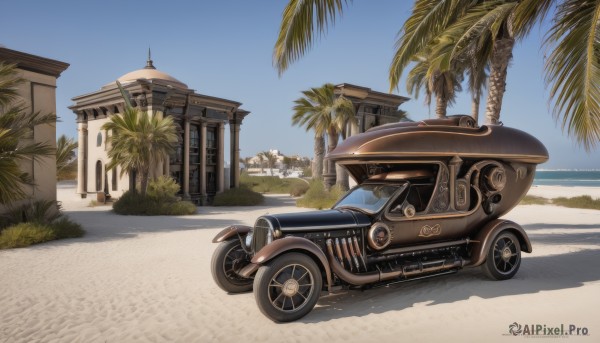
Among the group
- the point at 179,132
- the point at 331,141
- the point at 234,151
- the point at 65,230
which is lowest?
the point at 65,230

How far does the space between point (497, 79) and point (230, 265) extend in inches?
352

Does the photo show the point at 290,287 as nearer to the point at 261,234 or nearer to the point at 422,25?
the point at 261,234

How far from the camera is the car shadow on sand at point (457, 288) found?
5254 millimetres

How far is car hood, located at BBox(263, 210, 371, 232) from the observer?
5.14 m

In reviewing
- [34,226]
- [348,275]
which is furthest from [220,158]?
[348,275]

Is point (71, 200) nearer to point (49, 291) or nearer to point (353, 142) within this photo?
point (49, 291)

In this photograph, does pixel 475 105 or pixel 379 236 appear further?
pixel 475 105

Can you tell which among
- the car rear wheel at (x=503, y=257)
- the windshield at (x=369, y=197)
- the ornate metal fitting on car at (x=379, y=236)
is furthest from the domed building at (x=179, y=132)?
the car rear wheel at (x=503, y=257)

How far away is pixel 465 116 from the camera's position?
6.47 meters

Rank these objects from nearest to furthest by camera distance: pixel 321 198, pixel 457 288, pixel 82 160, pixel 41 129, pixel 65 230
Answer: pixel 457 288 < pixel 65 230 < pixel 41 129 < pixel 321 198 < pixel 82 160

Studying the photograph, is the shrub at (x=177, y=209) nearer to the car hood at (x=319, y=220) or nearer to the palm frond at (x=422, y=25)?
the palm frond at (x=422, y=25)

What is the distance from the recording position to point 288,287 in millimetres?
4793

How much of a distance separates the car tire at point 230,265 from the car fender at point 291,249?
128cm

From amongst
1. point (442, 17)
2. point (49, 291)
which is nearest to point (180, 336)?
point (49, 291)
